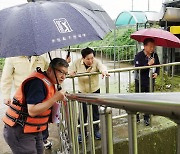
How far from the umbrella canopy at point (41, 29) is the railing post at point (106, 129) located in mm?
674

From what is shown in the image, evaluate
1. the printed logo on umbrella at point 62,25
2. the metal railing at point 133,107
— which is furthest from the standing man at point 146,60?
the metal railing at point 133,107

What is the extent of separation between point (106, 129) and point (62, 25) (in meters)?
0.93

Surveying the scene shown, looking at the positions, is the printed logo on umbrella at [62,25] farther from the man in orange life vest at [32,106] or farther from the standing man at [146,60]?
the standing man at [146,60]

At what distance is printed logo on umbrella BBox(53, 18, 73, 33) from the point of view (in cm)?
177

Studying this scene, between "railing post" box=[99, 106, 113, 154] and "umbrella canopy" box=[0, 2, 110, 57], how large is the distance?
2.21 feet

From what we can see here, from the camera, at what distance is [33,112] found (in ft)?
6.44

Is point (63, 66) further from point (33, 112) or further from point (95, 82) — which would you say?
point (95, 82)

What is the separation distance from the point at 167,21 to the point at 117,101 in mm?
7967

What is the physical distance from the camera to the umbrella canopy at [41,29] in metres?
1.69

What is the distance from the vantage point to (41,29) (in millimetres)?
1734

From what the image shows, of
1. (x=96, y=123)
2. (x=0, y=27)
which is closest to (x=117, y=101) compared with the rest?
(x=0, y=27)

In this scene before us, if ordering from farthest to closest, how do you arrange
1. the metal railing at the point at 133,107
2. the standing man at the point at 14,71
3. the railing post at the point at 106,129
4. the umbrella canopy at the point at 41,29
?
the standing man at the point at 14,71
the umbrella canopy at the point at 41,29
the railing post at the point at 106,129
the metal railing at the point at 133,107

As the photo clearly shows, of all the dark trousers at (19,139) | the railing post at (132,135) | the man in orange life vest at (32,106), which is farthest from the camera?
the dark trousers at (19,139)

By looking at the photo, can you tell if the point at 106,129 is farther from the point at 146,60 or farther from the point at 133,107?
the point at 146,60
